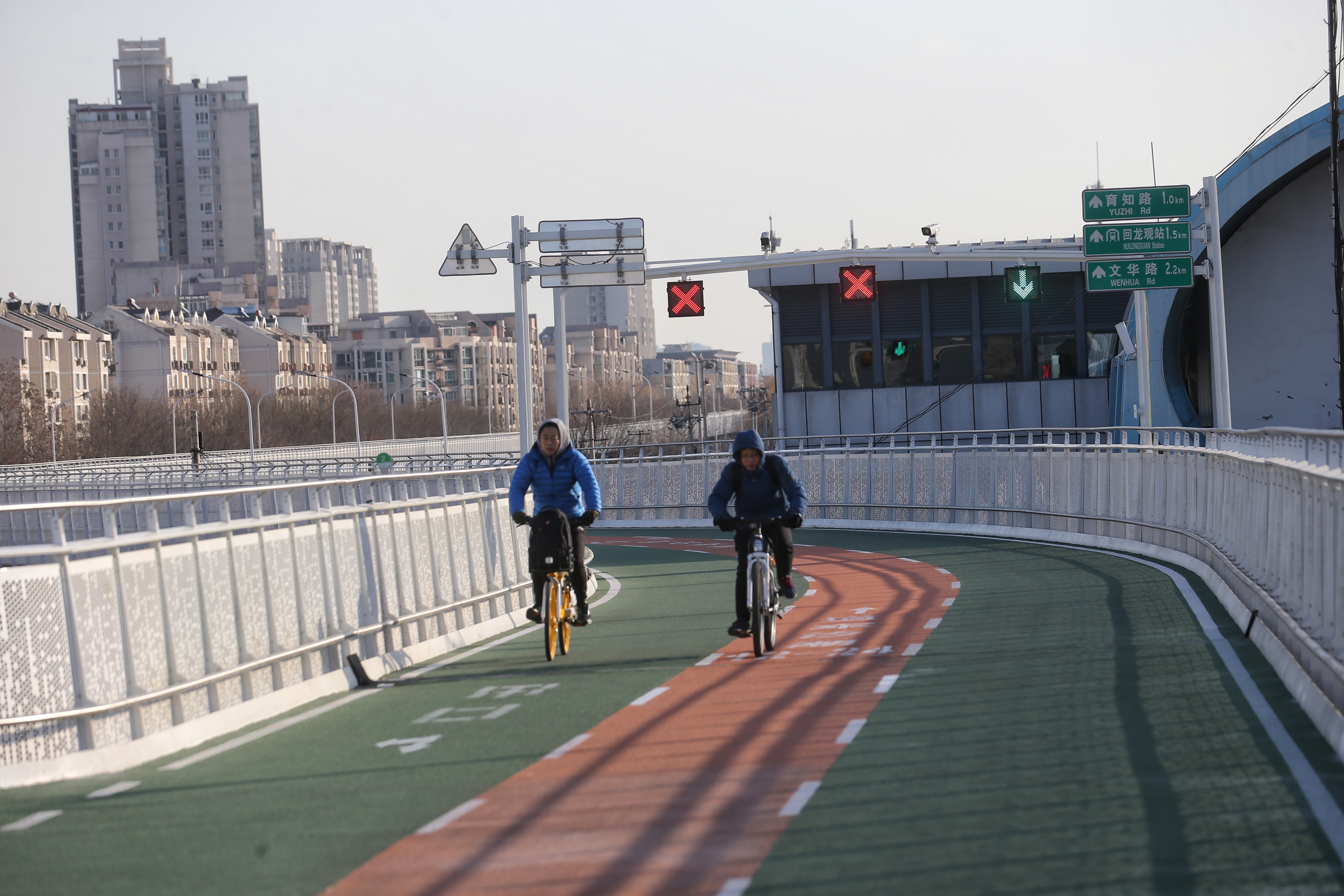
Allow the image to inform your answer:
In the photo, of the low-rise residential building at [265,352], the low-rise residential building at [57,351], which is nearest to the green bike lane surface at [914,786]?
the low-rise residential building at [57,351]

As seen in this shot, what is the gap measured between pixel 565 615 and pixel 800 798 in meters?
6.26

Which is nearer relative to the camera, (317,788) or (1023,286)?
(317,788)

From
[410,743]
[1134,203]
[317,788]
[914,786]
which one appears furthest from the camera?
[1134,203]

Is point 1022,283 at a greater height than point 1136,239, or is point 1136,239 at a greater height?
point 1136,239

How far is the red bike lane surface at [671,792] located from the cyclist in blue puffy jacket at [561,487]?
1.57 meters

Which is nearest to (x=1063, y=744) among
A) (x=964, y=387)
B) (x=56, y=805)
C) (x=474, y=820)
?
(x=474, y=820)

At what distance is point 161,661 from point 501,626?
6517mm

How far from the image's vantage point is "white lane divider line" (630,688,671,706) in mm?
10797

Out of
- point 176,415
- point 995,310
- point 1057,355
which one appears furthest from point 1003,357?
point 176,415

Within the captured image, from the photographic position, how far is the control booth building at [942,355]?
212ft

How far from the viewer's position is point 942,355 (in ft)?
→ 214

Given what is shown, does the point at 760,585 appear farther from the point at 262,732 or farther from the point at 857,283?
the point at 857,283

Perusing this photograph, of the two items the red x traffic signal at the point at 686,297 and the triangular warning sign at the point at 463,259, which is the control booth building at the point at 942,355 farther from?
the triangular warning sign at the point at 463,259

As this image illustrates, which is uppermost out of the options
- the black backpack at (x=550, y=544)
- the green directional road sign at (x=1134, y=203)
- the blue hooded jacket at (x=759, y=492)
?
the green directional road sign at (x=1134, y=203)
